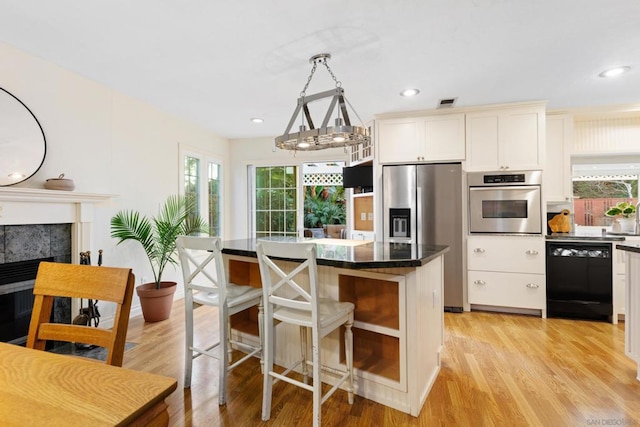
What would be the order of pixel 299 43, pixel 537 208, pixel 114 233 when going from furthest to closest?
pixel 537 208, pixel 114 233, pixel 299 43

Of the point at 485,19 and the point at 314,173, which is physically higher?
the point at 485,19

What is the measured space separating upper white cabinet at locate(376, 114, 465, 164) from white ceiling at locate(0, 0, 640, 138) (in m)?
0.34

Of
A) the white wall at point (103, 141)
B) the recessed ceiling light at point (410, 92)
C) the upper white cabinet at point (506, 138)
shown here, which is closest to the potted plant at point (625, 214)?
the upper white cabinet at point (506, 138)

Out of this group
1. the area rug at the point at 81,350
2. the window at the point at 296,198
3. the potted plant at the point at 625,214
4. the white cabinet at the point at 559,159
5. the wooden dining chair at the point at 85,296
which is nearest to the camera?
the wooden dining chair at the point at 85,296

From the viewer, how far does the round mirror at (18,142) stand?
2.36 metres

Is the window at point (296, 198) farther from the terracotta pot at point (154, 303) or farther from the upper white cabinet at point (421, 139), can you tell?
the terracotta pot at point (154, 303)

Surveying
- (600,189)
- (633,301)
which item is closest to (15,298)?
(633,301)

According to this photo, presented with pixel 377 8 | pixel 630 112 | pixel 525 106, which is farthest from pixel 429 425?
pixel 630 112

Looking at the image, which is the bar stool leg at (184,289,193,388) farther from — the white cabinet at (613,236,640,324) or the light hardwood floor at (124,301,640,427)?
the white cabinet at (613,236,640,324)

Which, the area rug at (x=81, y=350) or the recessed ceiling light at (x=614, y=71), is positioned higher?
the recessed ceiling light at (x=614, y=71)

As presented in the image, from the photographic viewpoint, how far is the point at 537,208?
353cm

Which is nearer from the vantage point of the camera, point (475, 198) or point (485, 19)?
point (485, 19)

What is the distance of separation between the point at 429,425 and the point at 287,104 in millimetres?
3279

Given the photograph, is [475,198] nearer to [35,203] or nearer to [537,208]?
[537,208]
